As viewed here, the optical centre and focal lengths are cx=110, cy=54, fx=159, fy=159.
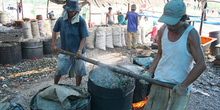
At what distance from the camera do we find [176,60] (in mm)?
1891

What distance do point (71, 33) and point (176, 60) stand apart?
2.09 metres

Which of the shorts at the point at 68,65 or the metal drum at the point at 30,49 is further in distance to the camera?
the metal drum at the point at 30,49

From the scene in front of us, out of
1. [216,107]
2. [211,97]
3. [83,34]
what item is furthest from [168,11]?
[211,97]

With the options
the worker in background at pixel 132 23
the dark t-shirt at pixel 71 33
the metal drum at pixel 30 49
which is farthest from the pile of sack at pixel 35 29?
the dark t-shirt at pixel 71 33

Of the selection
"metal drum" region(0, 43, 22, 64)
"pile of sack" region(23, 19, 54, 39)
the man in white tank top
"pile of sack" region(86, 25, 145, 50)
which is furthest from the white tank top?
"pile of sack" region(23, 19, 54, 39)

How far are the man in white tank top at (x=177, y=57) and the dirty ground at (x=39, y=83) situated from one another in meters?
1.33

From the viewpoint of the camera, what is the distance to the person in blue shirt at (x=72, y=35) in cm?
312

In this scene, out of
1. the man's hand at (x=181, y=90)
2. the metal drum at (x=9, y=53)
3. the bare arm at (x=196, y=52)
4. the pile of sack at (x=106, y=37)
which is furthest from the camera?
the pile of sack at (x=106, y=37)

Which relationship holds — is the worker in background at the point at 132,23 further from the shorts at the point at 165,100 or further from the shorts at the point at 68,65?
the shorts at the point at 165,100

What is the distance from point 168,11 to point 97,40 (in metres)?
5.99

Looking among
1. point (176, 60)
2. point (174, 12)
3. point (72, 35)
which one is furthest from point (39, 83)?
point (174, 12)

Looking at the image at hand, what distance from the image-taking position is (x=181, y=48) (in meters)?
1.79

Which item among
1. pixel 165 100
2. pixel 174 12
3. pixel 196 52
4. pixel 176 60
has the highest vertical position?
pixel 174 12

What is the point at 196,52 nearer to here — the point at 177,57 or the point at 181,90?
the point at 177,57
